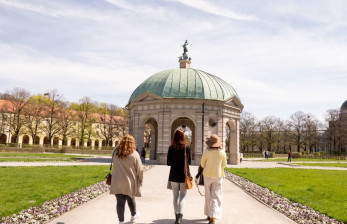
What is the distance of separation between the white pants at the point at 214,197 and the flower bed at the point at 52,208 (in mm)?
3936

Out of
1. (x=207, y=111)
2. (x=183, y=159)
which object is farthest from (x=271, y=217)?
(x=207, y=111)

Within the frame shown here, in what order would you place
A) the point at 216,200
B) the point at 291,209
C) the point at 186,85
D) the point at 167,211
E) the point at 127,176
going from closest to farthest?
the point at 127,176 → the point at 216,200 → the point at 167,211 → the point at 291,209 → the point at 186,85

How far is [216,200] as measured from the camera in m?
7.31

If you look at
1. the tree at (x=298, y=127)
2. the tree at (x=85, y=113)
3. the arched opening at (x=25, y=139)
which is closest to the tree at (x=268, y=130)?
the tree at (x=298, y=127)

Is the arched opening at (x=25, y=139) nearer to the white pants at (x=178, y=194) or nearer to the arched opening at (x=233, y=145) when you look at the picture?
the arched opening at (x=233, y=145)

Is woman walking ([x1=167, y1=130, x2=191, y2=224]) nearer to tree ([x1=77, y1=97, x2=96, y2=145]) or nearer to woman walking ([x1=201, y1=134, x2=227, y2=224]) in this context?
woman walking ([x1=201, y1=134, x2=227, y2=224])

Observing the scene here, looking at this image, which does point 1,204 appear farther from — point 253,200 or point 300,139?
point 300,139

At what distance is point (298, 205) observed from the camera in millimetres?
9617

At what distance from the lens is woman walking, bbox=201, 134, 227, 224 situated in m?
7.31

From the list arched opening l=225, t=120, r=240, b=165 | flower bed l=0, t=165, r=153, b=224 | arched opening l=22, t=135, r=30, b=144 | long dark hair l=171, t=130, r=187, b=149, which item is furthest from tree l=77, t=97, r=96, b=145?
long dark hair l=171, t=130, r=187, b=149

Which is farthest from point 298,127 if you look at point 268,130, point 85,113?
point 85,113

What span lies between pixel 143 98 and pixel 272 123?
208 feet

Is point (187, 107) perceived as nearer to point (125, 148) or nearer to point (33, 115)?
point (125, 148)

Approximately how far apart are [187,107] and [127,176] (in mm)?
22510
